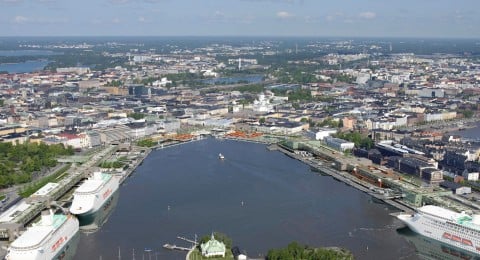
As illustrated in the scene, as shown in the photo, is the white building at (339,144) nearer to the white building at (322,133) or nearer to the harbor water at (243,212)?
the white building at (322,133)

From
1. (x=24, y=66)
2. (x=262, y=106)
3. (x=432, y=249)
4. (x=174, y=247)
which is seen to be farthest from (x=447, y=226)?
(x=24, y=66)

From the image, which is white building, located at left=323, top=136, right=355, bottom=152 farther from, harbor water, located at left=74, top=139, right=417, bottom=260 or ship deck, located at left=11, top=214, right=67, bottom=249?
ship deck, located at left=11, top=214, right=67, bottom=249

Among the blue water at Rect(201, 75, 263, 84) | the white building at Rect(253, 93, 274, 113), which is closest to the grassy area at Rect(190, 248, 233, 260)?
the white building at Rect(253, 93, 274, 113)

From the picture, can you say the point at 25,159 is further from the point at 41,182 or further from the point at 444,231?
the point at 444,231

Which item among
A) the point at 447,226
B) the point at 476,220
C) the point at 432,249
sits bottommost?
the point at 432,249

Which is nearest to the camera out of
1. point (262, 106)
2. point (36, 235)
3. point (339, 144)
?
point (36, 235)
